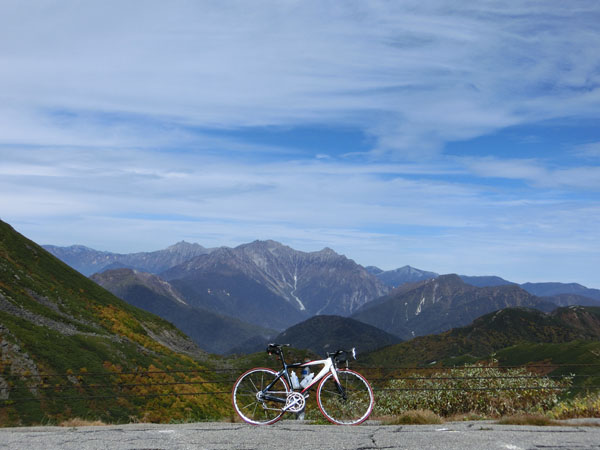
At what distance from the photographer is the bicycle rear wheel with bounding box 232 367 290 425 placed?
13758mm

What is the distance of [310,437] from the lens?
11898mm

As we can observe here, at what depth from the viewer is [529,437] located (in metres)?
11.9

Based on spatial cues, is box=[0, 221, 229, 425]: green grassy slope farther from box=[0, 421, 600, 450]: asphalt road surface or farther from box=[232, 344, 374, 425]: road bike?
box=[232, 344, 374, 425]: road bike

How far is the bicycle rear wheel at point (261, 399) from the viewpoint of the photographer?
45.1 feet

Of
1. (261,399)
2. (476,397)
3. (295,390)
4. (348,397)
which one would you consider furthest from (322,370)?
(476,397)

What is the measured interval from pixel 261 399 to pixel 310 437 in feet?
7.88

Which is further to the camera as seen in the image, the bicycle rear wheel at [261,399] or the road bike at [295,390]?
the bicycle rear wheel at [261,399]

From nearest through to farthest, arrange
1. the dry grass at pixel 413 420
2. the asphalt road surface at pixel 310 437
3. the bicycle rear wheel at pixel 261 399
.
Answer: the asphalt road surface at pixel 310 437 < the bicycle rear wheel at pixel 261 399 < the dry grass at pixel 413 420

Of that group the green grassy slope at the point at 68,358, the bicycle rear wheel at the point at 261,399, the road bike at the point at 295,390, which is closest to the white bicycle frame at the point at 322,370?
the road bike at the point at 295,390

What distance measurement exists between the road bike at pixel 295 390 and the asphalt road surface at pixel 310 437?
44 centimetres

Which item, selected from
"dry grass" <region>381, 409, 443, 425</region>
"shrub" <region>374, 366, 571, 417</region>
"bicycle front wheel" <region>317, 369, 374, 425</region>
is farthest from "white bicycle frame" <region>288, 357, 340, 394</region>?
"shrub" <region>374, 366, 571, 417</region>

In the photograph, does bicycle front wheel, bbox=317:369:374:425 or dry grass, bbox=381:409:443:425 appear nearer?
bicycle front wheel, bbox=317:369:374:425

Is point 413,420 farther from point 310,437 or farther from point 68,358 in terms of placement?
point 68,358

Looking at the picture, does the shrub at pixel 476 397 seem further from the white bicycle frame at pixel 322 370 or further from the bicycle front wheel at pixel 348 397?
the white bicycle frame at pixel 322 370
